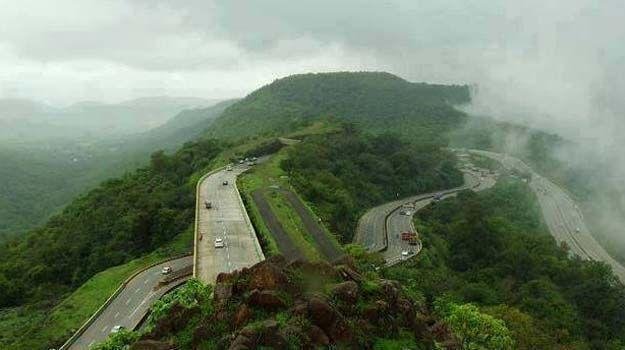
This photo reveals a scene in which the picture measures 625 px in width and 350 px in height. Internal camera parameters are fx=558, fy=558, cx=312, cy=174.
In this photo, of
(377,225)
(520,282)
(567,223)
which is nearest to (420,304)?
(520,282)

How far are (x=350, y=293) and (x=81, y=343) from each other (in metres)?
26.4

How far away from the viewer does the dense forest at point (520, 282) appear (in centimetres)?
5969

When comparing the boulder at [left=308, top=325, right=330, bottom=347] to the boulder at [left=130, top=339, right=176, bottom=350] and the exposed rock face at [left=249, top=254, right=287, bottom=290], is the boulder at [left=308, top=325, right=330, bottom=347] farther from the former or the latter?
the boulder at [left=130, top=339, right=176, bottom=350]

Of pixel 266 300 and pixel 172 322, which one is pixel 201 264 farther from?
pixel 266 300

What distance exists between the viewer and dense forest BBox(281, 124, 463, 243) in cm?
9412

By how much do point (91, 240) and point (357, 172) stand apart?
62.4m

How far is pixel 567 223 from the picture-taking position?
489ft

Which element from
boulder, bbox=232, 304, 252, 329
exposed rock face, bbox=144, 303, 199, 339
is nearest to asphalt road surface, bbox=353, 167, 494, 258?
exposed rock face, bbox=144, 303, 199, 339

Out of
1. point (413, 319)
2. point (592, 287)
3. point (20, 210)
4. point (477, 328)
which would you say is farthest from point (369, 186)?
point (20, 210)

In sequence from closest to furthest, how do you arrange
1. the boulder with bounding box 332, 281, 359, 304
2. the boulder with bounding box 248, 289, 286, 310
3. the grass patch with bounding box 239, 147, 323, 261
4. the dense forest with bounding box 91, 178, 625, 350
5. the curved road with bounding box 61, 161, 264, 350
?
the dense forest with bounding box 91, 178, 625, 350, the boulder with bounding box 248, 289, 286, 310, the boulder with bounding box 332, 281, 359, 304, the curved road with bounding box 61, 161, 264, 350, the grass patch with bounding box 239, 147, 323, 261

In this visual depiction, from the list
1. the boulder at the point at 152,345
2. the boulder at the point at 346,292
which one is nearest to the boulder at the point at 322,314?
the boulder at the point at 346,292

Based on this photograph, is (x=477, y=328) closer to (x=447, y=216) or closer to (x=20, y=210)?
(x=447, y=216)

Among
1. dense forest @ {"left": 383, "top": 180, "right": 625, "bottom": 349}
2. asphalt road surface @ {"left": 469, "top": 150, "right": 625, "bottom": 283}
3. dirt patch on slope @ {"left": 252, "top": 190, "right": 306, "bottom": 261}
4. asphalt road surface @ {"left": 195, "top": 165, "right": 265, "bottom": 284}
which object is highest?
asphalt road surface @ {"left": 195, "top": 165, "right": 265, "bottom": 284}

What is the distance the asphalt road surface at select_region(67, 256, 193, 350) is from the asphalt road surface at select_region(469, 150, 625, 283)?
9207 centimetres
